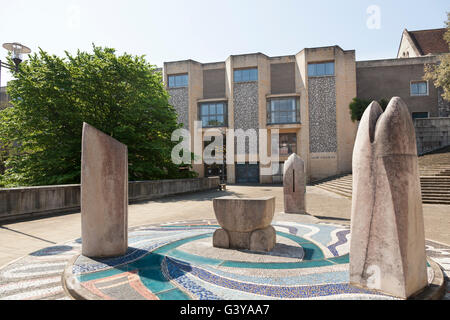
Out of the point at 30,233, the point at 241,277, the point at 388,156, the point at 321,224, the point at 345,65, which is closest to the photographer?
the point at 388,156

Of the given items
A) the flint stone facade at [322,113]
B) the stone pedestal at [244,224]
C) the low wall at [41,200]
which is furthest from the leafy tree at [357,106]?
the stone pedestal at [244,224]

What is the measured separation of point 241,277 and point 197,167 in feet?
108

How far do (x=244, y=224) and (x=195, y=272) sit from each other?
1.73 m

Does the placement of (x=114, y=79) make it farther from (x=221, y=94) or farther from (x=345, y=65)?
(x=345, y=65)

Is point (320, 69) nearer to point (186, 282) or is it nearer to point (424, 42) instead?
point (424, 42)

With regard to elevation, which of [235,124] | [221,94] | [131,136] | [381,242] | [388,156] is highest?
[221,94]

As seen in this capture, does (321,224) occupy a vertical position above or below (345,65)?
below

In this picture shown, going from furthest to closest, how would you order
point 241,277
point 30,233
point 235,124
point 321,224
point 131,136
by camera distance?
point 235,124 → point 131,136 → point 321,224 → point 30,233 → point 241,277

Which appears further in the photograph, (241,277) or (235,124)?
(235,124)

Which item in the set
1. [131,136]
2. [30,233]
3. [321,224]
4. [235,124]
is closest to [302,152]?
[235,124]

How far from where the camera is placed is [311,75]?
112 feet

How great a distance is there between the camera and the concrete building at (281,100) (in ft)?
109

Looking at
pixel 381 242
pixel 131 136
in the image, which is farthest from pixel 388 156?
pixel 131 136

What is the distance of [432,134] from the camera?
29.7 metres
